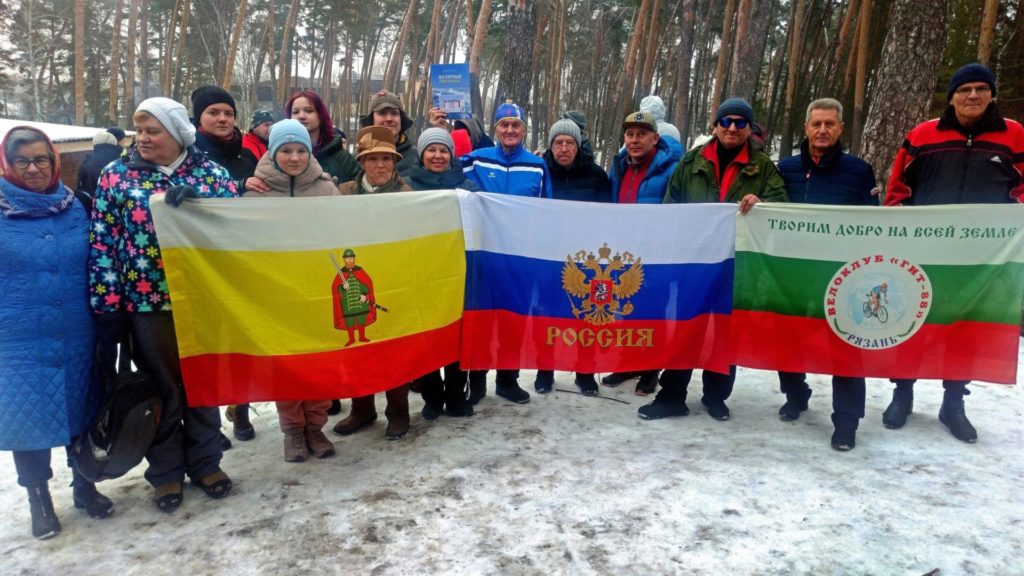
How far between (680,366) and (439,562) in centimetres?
218

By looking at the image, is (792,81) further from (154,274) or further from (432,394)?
(154,274)

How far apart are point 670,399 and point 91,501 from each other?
345cm

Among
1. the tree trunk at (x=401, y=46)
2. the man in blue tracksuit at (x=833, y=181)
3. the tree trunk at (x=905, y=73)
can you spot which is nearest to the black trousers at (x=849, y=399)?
the man in blue tracksuit at (x=833, y=181)

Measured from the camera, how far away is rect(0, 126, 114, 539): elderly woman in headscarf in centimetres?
282

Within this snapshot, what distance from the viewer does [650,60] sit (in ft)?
59.1

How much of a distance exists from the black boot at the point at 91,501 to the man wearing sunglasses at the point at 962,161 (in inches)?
182

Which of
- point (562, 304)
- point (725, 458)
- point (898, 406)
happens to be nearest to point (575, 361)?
point (562, 304)

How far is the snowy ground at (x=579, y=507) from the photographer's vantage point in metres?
2.72

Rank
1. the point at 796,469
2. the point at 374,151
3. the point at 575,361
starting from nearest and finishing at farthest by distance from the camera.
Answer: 1. the point at 796,469
2. the point at 374,151
3. the point at 575,361

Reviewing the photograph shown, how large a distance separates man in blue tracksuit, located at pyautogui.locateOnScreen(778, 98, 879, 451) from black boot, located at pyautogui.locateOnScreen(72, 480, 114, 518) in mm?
4039

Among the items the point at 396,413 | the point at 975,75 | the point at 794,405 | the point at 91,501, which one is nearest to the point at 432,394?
the point at 396,413

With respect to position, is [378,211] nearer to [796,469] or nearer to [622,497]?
[622,497]

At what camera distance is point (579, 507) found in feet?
10.3

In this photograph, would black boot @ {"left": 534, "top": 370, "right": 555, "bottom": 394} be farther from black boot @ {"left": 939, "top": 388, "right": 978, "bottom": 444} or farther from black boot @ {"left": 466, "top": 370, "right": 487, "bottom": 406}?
black boot @ {"left": 939, "top": 388, "right": 978, "bottom": 444}
